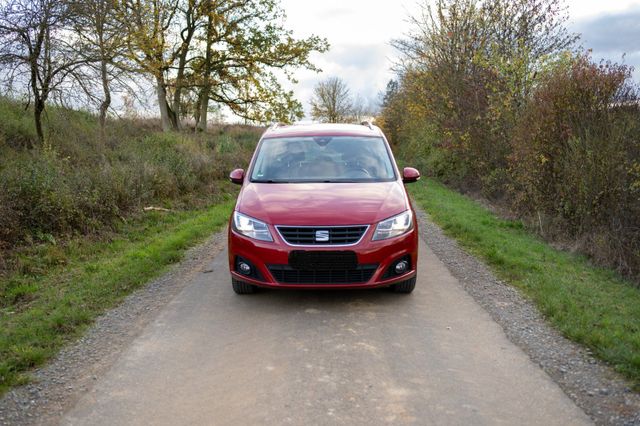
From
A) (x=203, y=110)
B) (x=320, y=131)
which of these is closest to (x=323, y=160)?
(x=320, y=131)

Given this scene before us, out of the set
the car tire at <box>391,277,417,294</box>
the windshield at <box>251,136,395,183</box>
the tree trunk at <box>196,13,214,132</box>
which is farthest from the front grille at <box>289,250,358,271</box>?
the tree trunk at <box>196,13,214,132</box>

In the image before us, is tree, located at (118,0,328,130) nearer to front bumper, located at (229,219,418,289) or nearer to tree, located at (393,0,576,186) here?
tree, located at (393,0,576,186)

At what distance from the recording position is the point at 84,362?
14.1ft

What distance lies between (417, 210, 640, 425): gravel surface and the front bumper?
42.5 inches

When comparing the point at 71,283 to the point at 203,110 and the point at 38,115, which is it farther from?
the point at 203,110

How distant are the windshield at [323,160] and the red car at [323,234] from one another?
0.05 meters

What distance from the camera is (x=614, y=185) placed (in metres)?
8.59

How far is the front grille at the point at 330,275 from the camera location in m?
5.37

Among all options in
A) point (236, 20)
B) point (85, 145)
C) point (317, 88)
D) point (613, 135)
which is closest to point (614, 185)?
point (613, 135)

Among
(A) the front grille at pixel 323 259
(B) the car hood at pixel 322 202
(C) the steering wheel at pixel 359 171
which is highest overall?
(C) the steering wheel at pixel 359 171

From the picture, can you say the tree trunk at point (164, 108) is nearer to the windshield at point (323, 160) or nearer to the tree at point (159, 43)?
the tree at point (159, 43)

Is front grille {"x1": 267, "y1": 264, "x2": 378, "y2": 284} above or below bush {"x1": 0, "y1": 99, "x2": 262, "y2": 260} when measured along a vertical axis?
below

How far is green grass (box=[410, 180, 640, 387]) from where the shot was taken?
445 centimetres

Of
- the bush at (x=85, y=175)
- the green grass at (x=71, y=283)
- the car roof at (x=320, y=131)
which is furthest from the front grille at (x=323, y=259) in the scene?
the bush at (x=85, y=175)
